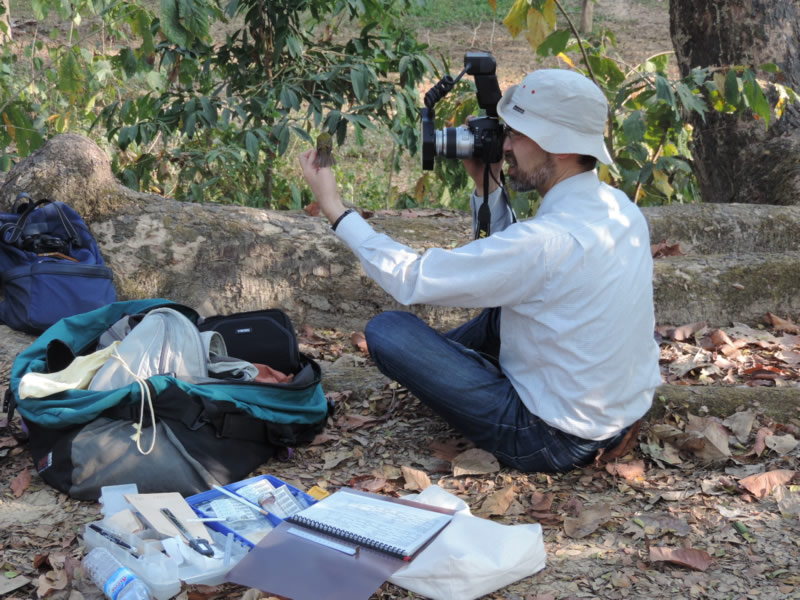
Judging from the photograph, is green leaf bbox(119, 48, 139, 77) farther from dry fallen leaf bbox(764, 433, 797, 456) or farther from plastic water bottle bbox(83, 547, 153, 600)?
dry fallen leaf bbox(764, 433, 797, 456)

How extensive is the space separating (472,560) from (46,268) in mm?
2122

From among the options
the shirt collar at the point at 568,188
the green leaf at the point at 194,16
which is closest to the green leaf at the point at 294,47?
the green leaf at the point at 194,16

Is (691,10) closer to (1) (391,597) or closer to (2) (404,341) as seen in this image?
(2) (404,341)

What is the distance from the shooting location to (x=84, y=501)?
238cm

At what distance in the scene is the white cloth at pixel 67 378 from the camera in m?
2.39

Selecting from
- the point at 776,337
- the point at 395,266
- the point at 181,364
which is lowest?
the point at 776,337

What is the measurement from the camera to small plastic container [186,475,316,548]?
210 centimetres

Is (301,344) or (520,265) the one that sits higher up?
(520,265)

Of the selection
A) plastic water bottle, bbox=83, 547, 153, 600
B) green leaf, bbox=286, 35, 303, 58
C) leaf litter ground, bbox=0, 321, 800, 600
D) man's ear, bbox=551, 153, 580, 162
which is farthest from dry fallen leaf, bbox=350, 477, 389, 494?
green leaf, bbox=286, 35, 303, 58

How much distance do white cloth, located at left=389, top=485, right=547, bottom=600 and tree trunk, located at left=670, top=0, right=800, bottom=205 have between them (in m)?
3.26

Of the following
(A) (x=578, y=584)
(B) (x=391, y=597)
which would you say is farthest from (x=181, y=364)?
(A) (x=578, y=584)

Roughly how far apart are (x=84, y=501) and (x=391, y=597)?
1.00m

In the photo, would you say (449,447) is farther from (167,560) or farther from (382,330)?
(167,560)

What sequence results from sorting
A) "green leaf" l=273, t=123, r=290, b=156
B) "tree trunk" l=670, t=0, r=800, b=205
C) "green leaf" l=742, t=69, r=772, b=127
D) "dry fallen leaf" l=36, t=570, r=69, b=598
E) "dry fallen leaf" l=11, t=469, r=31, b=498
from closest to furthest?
"dry fallen leaf" l=36, t=570, r=69, b=598 < "dry fallen leaf" l=11, t=469, r=31, b=498 < "green leaf" l=742, t=69, r=772, b=127 < "green leaf" l=273, t=123, r=290, b=156 < "tree trunk" l=670, t=0, r=800, b=205
